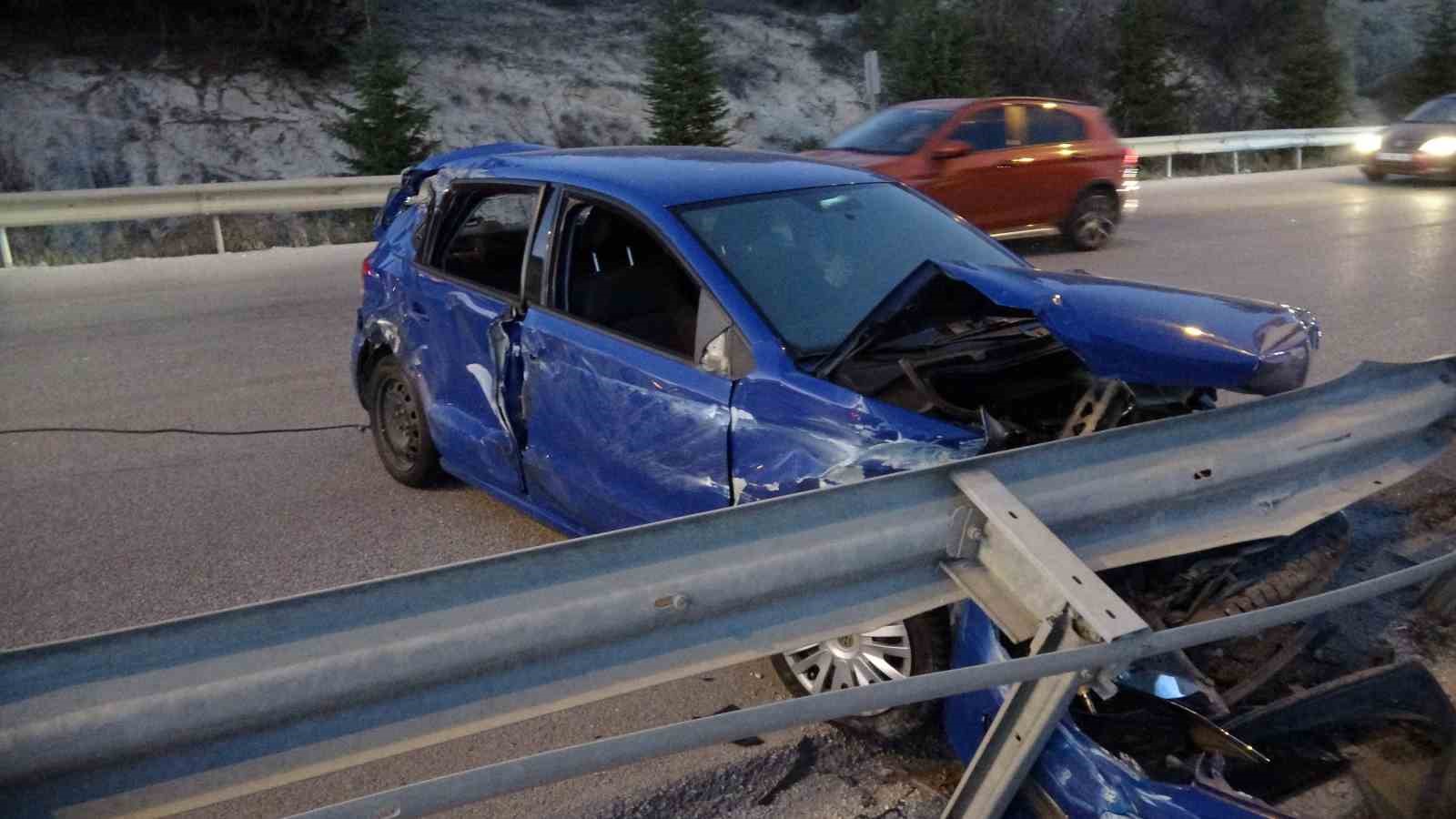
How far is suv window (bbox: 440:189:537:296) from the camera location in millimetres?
5531

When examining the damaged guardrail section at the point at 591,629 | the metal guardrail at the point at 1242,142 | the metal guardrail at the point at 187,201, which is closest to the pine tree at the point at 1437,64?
the metal guardrail at the point at 1242,142

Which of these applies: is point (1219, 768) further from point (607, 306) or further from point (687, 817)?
point (607, 306)

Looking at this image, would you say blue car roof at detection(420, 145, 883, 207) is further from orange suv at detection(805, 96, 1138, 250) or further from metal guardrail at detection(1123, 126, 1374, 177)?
metal guardrail at detection(1123, 126, 1374, 177)

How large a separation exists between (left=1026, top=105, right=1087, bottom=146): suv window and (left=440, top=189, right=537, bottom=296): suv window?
9485 mm

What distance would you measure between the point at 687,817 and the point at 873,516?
1163mm

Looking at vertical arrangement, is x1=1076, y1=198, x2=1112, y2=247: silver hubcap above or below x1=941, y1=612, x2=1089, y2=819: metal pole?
below

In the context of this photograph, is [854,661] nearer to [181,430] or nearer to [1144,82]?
[181,430]

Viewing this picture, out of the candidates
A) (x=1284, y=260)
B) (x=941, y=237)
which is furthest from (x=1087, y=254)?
(x=941, y=237)

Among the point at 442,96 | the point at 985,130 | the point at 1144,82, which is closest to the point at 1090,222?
the point at 985,130

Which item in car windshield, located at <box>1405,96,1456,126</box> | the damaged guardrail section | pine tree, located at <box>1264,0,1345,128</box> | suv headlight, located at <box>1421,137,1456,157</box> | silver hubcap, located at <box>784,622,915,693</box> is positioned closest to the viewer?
the damaged guardrail section

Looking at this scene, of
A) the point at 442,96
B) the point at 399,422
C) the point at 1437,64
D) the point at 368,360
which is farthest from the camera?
the point at 1437,64

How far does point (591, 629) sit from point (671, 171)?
9.02ft

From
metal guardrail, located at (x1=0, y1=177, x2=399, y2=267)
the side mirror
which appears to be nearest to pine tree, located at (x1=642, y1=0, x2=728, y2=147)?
metal guardrail, located at (x1=0, y1=177, x2=399, y2=267)

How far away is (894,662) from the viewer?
12.3 ft
